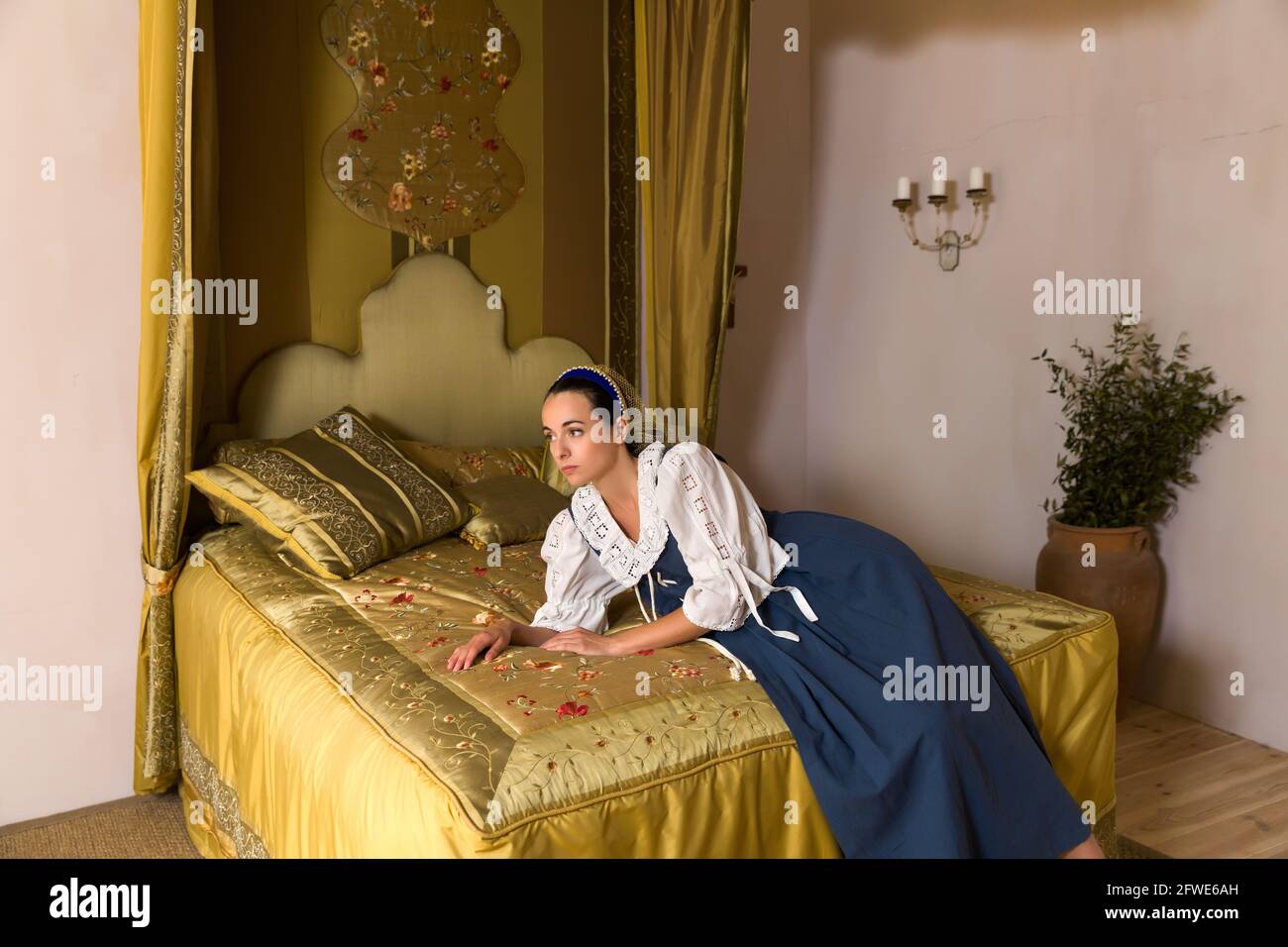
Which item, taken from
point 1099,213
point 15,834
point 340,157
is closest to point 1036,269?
point 1099,213

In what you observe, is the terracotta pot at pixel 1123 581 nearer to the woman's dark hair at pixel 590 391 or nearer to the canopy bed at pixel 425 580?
the canopy bed at pixel 425 580

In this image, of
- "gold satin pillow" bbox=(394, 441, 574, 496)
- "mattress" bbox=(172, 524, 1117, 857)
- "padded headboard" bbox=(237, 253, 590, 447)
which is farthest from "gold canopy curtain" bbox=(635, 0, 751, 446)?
"mattress" bbox=(172, 524, 1117, 857)

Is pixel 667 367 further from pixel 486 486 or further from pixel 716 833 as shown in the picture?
pixel 716 833

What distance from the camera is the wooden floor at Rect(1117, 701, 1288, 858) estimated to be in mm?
2693

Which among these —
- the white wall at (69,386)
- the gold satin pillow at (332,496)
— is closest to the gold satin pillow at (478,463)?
the gold satin pillow at (332,496)

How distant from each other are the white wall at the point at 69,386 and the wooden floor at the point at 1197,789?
2667 mm

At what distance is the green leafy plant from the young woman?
4.75ft

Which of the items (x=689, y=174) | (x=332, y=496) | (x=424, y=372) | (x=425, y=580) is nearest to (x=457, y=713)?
(x=425, y=580)

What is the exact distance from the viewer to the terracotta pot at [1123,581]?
133 inches
